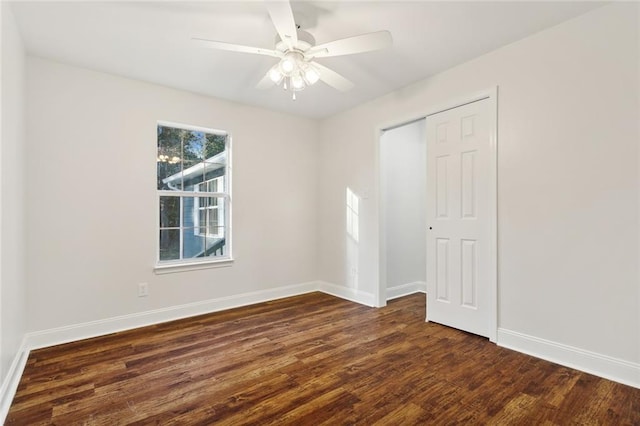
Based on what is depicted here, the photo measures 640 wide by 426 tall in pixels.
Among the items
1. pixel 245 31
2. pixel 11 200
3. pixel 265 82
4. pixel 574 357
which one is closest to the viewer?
pixel 11 200

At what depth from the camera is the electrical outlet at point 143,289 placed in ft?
10.5

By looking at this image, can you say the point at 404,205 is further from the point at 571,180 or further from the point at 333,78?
the point at 333,78

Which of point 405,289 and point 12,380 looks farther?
point 405,289

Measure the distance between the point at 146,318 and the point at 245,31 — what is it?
2918 mm

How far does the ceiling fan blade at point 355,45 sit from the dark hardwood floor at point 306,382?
221cm

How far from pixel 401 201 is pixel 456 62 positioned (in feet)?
6.31

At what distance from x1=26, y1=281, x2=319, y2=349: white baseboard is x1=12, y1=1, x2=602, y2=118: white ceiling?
8.01ft

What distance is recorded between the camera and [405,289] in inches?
173

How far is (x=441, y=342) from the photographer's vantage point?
8.96ft

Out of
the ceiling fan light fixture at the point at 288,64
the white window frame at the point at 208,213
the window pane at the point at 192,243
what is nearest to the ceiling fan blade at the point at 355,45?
the ceiling fan light fixture at the point at 288,64

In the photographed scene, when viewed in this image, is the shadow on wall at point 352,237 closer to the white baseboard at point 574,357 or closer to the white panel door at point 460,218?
the white panel door at point 460,218

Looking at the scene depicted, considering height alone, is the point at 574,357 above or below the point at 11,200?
below

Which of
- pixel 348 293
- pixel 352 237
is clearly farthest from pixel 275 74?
pixel 348 293

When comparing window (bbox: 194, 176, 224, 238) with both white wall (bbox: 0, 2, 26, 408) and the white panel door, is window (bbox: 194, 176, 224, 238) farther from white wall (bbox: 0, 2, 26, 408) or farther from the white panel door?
the white panel door
